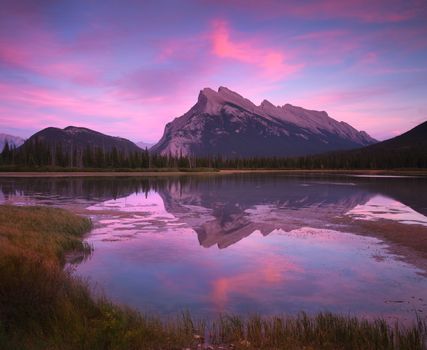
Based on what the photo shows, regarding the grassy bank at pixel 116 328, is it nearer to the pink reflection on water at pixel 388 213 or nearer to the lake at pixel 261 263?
the lake at pixel 261 263

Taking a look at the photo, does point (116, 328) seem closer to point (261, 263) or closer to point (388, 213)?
point (261, 263)

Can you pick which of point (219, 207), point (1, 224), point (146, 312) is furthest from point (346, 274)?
point (219, 207)

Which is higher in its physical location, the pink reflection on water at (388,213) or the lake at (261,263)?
the pink reflection on water at (388,213)

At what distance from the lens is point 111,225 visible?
111 ft

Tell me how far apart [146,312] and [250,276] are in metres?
6.48

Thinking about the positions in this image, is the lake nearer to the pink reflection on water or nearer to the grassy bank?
the pink reflection on water

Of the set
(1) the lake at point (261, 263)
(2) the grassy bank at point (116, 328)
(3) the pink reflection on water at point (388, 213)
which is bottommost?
(1) the lake at point (261, 263)

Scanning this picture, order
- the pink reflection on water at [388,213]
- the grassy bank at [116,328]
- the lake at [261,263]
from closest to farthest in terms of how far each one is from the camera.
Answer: the grassy bank at [116,328]
the lake at [261,263]
the pink reflection on water at [388,213]

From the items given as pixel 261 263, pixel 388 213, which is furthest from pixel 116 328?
pixel 388 213

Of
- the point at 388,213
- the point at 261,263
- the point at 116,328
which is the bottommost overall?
the point at 261,263

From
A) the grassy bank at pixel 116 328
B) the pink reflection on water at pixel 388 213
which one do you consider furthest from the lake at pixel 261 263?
the grassy bank at pixel 116 328

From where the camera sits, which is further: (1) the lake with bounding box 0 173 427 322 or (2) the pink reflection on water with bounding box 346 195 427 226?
(2) the pink reflection on water with bounding box 346 195 427 226

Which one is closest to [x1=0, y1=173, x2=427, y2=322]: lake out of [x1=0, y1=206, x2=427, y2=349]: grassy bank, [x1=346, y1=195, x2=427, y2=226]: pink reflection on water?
[x1=346, y1=195, x2=427, y2=226]: pink reflection on water

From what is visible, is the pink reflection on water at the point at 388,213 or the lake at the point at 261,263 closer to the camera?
the lake at the point at 261,263
